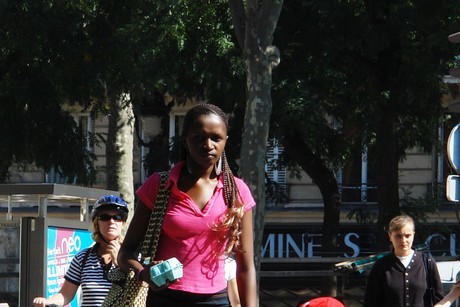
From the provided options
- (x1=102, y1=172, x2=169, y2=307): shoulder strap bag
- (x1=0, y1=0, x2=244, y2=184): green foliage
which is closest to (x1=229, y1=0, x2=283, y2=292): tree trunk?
(x1=0, y1=0, x2=244, y2=184): green foliage

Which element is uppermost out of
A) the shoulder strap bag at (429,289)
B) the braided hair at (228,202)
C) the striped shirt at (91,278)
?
the braided hair at (228,202)

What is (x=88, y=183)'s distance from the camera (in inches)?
738

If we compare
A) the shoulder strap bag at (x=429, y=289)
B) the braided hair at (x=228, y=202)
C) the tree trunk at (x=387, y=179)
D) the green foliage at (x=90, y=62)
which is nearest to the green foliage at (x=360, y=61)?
the tree trunk at (x=387, y=179)

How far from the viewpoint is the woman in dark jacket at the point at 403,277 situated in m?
8.08

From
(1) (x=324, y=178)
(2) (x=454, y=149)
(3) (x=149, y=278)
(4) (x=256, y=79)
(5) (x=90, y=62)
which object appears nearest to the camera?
(3) (x=149, y=278)

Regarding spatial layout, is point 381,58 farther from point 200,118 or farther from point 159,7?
point 200,118

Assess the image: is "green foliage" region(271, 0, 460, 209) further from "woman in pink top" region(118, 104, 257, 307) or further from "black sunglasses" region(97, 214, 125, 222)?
"woman in pink top" region(118, 104, 257, 307)

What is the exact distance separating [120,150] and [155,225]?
47.1 feet

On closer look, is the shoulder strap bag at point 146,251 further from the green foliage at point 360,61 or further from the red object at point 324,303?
the green foliage at point 360,61

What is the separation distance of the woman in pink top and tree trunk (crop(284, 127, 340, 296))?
1396 cm

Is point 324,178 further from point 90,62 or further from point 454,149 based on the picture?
point 454,149

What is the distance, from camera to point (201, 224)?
394cm

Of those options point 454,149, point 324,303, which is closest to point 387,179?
point 324,303

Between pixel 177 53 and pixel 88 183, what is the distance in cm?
370
